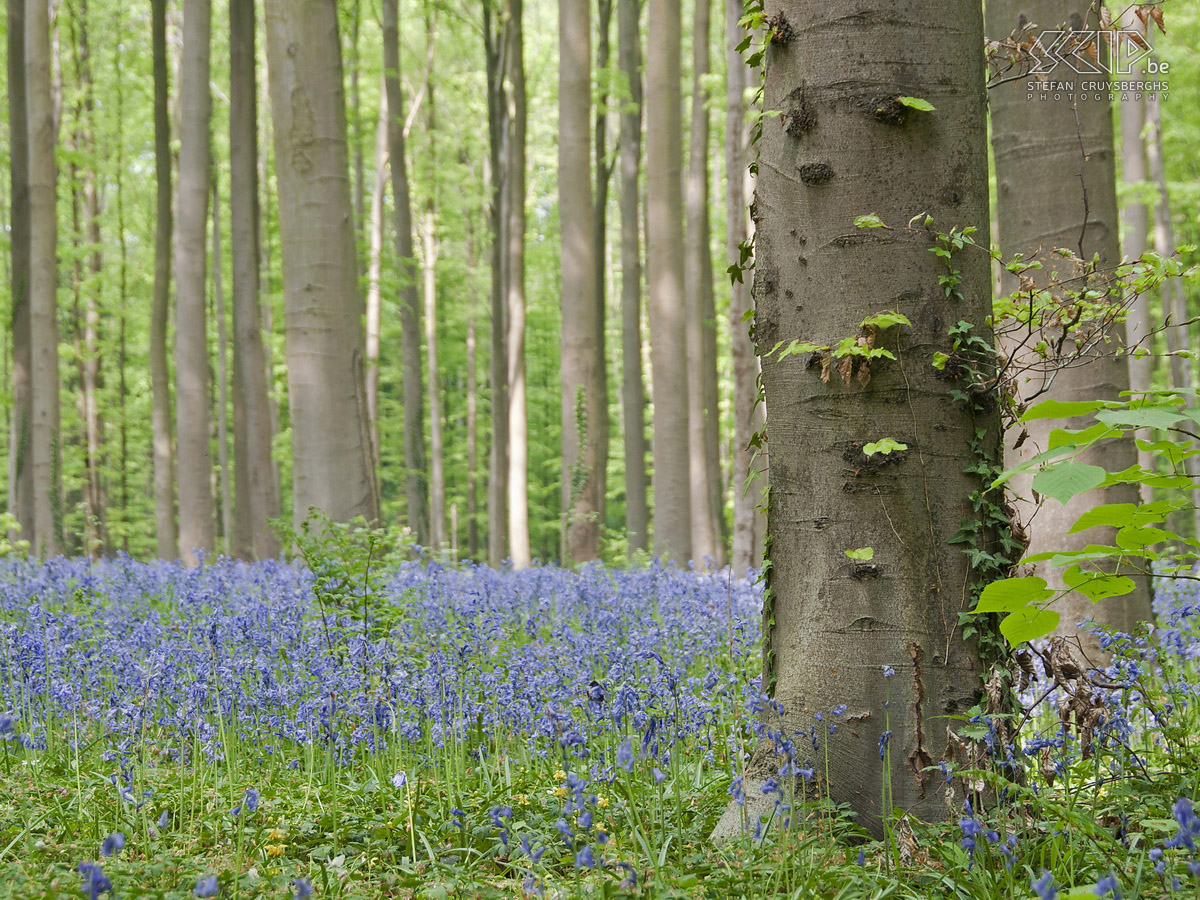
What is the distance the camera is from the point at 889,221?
2.86 metres

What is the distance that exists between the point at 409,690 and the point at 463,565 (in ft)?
20.3

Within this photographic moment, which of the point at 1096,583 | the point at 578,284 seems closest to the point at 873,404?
the point at 1096,583

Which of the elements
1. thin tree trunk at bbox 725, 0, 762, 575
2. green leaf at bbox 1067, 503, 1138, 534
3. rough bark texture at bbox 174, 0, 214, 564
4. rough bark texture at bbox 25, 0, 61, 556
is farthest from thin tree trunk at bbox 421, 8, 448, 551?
green leaf at bbox 1067, 503, 1138, 534

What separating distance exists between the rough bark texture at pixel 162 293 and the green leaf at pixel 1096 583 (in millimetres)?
14386

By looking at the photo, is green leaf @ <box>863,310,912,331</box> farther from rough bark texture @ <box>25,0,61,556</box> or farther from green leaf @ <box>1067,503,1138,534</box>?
rough bark texture @ <box>25,0,61,556</box>

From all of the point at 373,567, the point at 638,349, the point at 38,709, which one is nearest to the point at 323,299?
the point at 373,567

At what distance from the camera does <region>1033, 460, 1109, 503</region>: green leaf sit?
1.81m

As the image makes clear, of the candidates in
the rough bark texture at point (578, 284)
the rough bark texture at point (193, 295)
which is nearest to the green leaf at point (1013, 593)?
the rough bark texture at point (578, 284)

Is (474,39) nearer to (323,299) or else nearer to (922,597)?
(323,299)

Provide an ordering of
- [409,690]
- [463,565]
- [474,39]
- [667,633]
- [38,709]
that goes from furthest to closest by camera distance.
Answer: [474,39] → [463,565] → [667,633] → [38,709] → [409,690]

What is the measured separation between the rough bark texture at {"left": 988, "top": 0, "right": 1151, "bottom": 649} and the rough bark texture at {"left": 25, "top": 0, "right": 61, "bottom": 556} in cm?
1264

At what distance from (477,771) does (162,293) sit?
Answer: 45.5 ft

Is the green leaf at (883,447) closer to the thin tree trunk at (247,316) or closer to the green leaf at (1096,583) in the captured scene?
the green leaf at (1096,583)

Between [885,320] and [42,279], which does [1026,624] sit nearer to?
[885,320]
